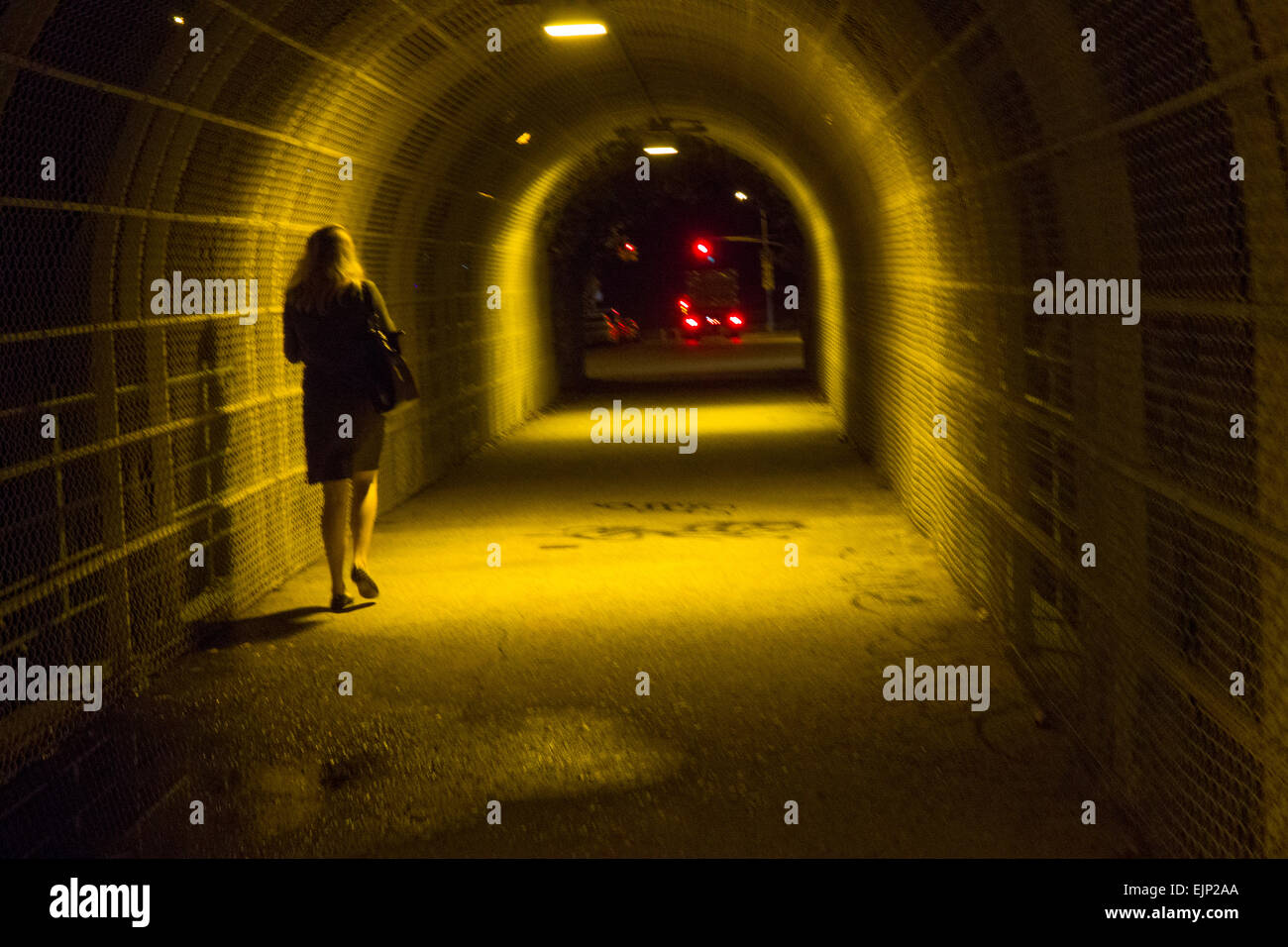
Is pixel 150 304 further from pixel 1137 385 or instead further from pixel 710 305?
pixel 710 305

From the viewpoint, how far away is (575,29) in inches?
441

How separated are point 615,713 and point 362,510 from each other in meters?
2.57

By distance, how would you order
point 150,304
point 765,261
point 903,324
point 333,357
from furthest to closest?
point 765,261
point 903,324
point 333,357
point 150,304

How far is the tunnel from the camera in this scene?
12.7ft

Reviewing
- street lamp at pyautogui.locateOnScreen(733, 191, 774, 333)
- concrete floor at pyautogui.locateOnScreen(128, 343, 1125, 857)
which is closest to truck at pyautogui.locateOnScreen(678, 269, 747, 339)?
street lamp at pyautogui.locateOnScreen(733, 191, 774, 333)

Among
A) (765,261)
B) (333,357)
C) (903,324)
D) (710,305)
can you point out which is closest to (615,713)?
(333,357)

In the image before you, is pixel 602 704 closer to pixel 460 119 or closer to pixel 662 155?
pixel 460 119

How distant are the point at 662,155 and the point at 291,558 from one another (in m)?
15.5

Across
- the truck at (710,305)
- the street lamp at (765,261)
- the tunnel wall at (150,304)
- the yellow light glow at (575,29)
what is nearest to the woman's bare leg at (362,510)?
the tunnel wall at (150,304)

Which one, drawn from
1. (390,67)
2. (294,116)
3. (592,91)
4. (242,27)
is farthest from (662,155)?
(242,27)

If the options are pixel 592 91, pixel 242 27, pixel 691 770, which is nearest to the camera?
pixel 691 770

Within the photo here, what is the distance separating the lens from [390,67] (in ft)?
32.6

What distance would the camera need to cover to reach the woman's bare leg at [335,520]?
7.95 metres

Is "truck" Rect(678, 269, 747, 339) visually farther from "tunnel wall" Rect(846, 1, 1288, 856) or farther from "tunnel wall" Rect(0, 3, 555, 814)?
"tunnel wall" Rect(846, 1, 1288, 856)
